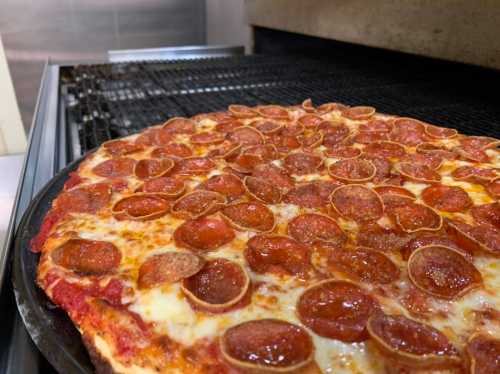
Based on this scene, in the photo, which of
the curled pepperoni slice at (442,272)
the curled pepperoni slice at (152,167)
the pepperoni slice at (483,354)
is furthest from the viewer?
the curled pepperoni slice at (152,167)

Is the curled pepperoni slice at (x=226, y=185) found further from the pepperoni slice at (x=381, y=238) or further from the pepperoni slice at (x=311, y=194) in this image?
Result: the pepperoni slice at (x=381, y=238)

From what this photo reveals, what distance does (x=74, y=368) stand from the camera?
910mm

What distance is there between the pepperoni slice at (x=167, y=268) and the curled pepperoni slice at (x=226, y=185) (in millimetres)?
420

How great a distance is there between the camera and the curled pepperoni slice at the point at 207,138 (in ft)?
6.50

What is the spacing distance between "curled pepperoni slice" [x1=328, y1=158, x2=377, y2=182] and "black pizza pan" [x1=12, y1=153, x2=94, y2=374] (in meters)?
1.07

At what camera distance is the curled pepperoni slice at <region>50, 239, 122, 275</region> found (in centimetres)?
116

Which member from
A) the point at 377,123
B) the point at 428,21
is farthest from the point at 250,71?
the point at 377,123

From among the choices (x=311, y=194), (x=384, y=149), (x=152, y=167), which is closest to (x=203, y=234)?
(x=311, y=194)

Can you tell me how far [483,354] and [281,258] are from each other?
0.53 m

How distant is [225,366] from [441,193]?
1.04 m

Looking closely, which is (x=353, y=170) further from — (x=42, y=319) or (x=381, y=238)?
(x=42, y=319)

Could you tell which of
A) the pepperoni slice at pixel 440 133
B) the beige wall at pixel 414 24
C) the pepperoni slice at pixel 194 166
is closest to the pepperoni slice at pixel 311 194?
the pepperoni slice at pixel 194 166

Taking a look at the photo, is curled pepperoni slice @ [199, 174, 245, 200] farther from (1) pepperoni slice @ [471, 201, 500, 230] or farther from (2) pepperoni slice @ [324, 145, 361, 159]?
(1) pepperoni slice @ [471, 201, 500, 230]

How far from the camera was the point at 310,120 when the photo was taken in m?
2.25
